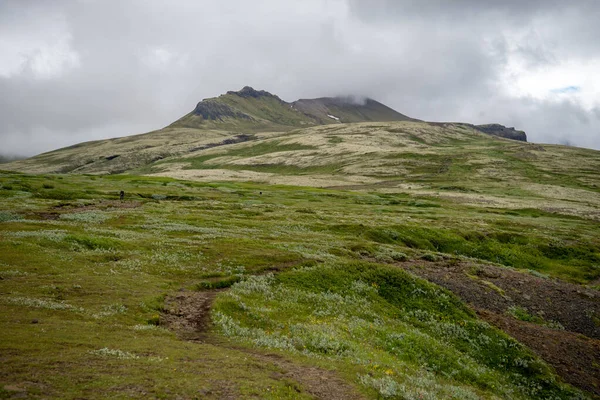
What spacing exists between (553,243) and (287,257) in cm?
5479

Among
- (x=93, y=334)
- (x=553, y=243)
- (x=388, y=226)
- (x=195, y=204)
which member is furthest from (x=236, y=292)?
(x=553, y=243)

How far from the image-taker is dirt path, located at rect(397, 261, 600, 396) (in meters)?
27.5

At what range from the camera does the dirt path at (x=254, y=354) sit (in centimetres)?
1548

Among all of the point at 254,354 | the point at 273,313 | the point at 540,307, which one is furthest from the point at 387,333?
the point at 540,307

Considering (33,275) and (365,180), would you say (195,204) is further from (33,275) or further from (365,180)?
(365,180)

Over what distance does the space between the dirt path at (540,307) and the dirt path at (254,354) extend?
18701mm

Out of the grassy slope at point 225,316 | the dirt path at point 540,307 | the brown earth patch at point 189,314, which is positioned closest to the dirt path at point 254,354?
the brown earth patch at point 189,314

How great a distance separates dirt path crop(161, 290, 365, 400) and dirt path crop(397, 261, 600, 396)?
61.4 feet

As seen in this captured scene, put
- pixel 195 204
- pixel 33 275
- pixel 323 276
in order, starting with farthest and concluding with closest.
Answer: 1. pixel 195 204
2. pixel 323 276
3. pixel 33 275

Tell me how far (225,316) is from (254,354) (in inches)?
210

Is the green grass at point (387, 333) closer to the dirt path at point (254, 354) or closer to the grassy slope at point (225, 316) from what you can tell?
the grassy slope at point (225, 316)

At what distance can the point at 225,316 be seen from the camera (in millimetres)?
22797

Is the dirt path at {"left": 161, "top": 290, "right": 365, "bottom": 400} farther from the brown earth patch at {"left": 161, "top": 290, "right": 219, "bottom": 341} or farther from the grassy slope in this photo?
the grassy slope

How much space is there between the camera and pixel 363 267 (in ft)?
118
